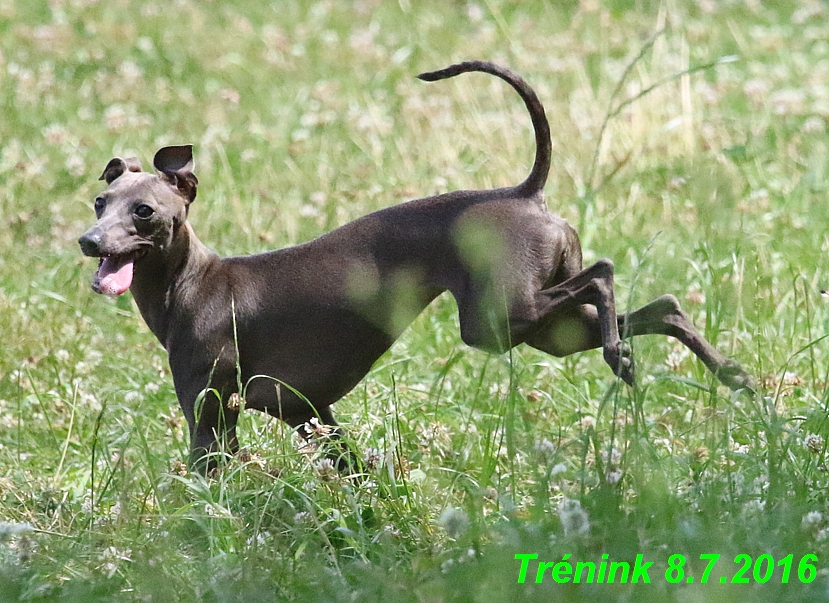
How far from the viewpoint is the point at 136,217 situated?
11.6ft

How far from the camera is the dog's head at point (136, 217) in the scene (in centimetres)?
345

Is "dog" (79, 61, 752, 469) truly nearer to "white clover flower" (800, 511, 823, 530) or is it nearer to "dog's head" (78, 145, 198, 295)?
"dog's head" (78, 145, 198, 295)

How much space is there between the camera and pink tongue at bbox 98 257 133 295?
347 cm

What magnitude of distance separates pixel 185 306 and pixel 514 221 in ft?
3.29

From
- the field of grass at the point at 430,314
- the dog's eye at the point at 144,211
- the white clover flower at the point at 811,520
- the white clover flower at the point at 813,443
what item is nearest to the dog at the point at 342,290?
the dog's eye at the point at 144,211

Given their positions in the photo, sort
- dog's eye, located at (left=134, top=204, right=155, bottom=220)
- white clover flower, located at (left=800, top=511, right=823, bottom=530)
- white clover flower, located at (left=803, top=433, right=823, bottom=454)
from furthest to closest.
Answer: dog's eye, located at (left=134, top=204, right=155, bottom=220) → white clover flower, located at (left=803, top=433, right=823, bottom=454) → white clover flower, located at (left=800, top=511, right=823, bottom=530)

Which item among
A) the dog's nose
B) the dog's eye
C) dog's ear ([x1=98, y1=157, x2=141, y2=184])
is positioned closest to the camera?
the dog's nose

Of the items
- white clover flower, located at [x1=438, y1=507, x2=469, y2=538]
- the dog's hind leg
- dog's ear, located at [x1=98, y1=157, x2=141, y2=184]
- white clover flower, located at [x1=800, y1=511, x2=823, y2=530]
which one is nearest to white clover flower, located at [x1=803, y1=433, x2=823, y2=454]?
the dog's hind leg

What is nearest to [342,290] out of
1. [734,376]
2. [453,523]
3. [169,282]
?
[169,282]

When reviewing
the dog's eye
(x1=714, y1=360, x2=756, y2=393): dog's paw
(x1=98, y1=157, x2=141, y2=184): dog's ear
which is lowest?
(x1=714, y1=360, x2=756, y2=393): dog's paw

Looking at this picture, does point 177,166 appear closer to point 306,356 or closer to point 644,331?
point 306,356

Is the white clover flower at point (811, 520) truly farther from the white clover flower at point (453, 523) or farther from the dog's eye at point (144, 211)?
the dog's eye at point (144, 211)

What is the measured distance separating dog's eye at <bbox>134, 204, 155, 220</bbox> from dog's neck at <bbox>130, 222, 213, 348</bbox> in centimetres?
16

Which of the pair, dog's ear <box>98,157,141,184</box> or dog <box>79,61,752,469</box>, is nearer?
dog <box>79,61,752,469</box>
